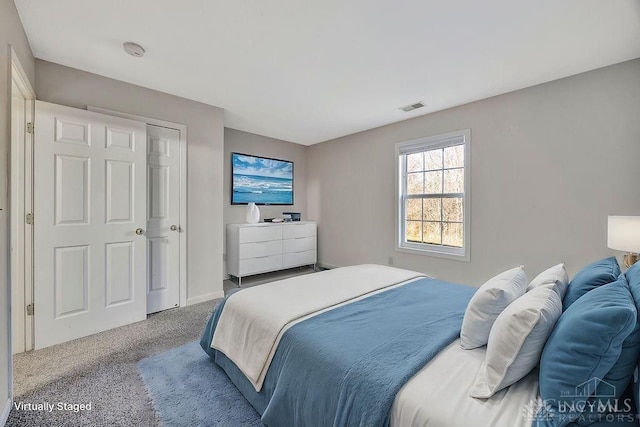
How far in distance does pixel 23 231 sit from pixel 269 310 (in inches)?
87.4

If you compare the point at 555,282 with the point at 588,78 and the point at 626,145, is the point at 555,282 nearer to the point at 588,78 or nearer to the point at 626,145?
the point at 626,145

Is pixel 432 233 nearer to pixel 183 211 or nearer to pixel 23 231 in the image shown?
pixel 183 211

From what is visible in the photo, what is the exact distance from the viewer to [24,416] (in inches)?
60.3

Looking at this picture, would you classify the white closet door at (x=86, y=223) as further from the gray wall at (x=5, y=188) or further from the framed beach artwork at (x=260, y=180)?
the framed beach artwork at (x=260, y=180)

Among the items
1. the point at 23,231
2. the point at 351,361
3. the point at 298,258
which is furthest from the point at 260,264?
the point at 351,361

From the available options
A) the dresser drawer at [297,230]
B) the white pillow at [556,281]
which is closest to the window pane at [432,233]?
the dresser drawer at [297,230]

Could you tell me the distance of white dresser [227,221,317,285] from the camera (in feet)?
13.5

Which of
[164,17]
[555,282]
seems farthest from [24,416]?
[555,282]

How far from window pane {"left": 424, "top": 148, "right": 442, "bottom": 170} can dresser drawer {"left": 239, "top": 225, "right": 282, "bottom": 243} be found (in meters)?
2.45

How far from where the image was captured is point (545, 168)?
276 cm

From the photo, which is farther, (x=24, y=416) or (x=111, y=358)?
(x=111, y=358)

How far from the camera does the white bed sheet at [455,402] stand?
2.72ft

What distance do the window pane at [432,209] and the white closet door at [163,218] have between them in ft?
10.4

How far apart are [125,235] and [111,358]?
1.10 metres
